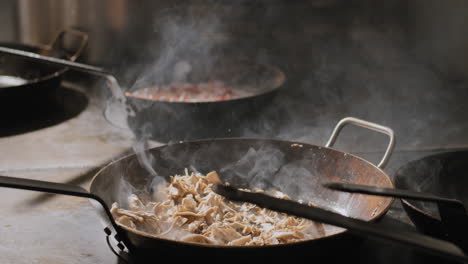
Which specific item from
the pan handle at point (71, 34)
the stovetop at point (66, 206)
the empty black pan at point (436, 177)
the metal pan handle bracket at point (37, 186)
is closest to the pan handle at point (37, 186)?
the metal pan handle bracket at point (37, 186)

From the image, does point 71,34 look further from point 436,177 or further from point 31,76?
point 436,177

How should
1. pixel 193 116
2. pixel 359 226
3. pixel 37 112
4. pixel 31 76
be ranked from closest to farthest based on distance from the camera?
pixel 359 226 < pixel 193 116 < pixel 37 112 < pixel 31 76

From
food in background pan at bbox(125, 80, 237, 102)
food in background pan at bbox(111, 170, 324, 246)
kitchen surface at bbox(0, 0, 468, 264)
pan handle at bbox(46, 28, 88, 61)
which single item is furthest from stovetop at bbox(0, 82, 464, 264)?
pan handle at bbox(46, 28, 88, 61)

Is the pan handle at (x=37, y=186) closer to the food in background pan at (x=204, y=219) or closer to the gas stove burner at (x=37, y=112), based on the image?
the food in background pan at (x=204, y=219)

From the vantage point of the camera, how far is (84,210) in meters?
1.42


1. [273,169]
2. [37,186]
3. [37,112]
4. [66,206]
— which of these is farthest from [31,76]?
[37,186]

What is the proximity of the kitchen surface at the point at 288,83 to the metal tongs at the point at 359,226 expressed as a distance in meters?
0.61

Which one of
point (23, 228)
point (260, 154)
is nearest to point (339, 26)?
point (260, 154)

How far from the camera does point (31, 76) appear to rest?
2430 mm

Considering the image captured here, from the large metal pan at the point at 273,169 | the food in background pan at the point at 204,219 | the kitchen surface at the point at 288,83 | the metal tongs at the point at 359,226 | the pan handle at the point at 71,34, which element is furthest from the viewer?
the pan handle at the point at 71,34

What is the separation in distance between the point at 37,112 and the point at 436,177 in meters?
1.55

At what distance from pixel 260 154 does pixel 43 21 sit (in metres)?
1.66

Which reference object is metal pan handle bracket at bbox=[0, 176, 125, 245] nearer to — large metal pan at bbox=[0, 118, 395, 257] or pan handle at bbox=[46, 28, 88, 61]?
large metal pan at bbox=[0, 118, 395, 257]

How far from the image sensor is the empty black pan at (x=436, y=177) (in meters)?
1.33
